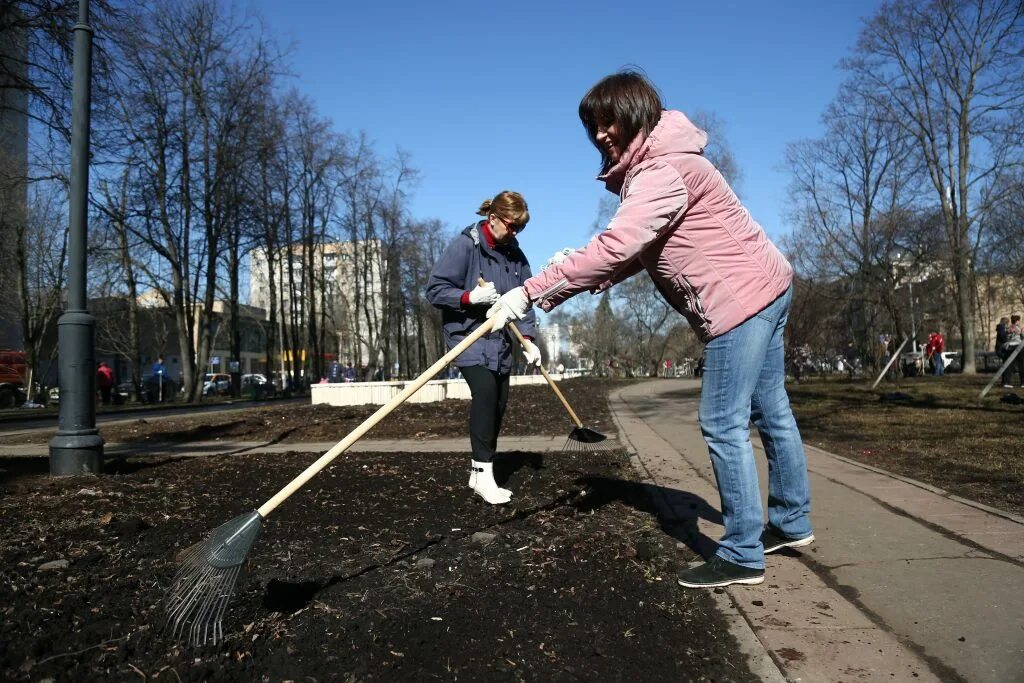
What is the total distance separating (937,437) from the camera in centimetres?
759

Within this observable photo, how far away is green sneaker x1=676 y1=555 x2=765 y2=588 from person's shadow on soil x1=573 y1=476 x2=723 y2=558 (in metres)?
0.44

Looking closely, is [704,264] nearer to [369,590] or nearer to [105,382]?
[369,590]

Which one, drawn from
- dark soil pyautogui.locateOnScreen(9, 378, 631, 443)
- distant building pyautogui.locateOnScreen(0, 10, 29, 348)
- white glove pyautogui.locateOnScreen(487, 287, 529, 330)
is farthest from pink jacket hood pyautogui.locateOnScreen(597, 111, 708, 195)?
distant building pyautogui.locateOnScreen(0, 10, 29, 348)

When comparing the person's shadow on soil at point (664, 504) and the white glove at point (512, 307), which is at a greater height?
the white glove at point (512, 307)

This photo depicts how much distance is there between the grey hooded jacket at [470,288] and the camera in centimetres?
448

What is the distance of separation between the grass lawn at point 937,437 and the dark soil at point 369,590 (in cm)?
240

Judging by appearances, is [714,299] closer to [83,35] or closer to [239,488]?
[239,488]

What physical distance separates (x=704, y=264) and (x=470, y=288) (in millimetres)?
1971

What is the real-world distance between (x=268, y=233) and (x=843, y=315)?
24076 mm

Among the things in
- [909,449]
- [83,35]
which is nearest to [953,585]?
[909,449]

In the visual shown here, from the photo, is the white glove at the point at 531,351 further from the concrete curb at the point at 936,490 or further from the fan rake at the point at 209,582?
the concrete curb at the point at 936,490

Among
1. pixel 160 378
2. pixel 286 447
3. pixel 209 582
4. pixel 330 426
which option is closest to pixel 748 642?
pixel 209 582

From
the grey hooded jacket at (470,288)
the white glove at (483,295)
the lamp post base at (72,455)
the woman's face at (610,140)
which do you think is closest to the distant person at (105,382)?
the lamp post base at (72,455)

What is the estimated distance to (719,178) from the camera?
9.79 ft
